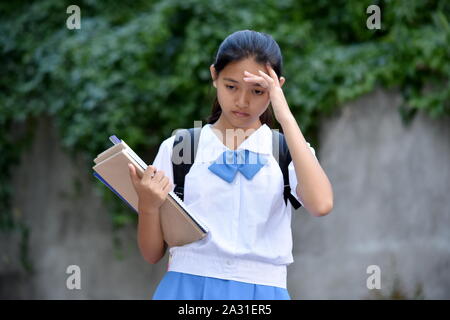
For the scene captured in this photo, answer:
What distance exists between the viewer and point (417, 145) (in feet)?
15.4

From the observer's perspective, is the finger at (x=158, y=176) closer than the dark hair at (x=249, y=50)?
Yes

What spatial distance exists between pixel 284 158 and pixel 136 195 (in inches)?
17.5

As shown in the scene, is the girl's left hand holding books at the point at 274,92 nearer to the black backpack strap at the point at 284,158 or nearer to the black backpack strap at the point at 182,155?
the black backpack strap at the point at 284,158

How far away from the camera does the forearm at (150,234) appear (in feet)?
7.29

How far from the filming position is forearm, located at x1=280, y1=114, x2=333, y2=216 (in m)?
2.19

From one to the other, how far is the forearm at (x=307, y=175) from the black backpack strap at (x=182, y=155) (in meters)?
0.31

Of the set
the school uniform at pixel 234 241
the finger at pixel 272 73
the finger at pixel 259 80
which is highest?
the finger at pixel 272 73

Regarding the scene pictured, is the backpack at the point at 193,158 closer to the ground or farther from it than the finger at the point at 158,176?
farther from it

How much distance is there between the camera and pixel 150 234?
2254 mm

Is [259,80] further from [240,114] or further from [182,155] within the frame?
[182,155]

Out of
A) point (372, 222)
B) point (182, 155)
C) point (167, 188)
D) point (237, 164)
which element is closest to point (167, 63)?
point (372, 222)

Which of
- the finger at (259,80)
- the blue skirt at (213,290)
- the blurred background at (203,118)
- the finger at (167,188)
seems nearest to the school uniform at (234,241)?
the blue skirt at (213,290)
